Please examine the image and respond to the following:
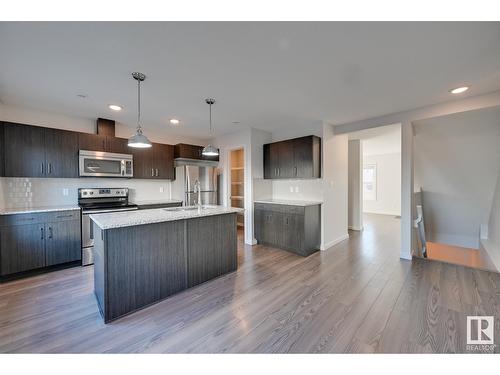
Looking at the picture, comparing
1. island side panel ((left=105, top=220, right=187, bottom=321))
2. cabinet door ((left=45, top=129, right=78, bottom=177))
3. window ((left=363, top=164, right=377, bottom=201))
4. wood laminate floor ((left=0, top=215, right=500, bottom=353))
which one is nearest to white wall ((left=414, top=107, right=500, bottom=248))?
wood laminate floor ((left=0, top=215, right=500, bottom=353))

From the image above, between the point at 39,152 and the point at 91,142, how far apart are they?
26.5 inches

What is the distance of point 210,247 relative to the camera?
8.77 ft

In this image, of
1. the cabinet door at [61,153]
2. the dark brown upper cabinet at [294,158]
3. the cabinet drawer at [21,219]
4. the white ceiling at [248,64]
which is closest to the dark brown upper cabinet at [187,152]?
the white ceiling at [248,64]

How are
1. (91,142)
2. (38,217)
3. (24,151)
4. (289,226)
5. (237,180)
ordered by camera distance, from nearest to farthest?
(38,217) → (24,151) → (91,142) → (289,226) → (237,180)

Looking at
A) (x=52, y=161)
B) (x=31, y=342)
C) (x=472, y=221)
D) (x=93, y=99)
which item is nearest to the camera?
(x=31, y=342)

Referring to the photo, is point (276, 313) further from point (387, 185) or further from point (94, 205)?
point (387, 185)

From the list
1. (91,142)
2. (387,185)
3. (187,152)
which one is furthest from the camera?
(387,185)

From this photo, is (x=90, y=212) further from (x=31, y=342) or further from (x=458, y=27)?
(x=458, y=27)

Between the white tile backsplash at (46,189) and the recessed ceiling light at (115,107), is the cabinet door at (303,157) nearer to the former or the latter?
the recessed ceiling light at (115,107)

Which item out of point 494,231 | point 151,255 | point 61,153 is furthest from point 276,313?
point 494,231

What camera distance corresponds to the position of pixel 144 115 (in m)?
3.52

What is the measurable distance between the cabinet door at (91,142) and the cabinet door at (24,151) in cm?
45

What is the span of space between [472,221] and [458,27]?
A: 14.8ft

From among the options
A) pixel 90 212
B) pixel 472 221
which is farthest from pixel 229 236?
pixel 472 221
